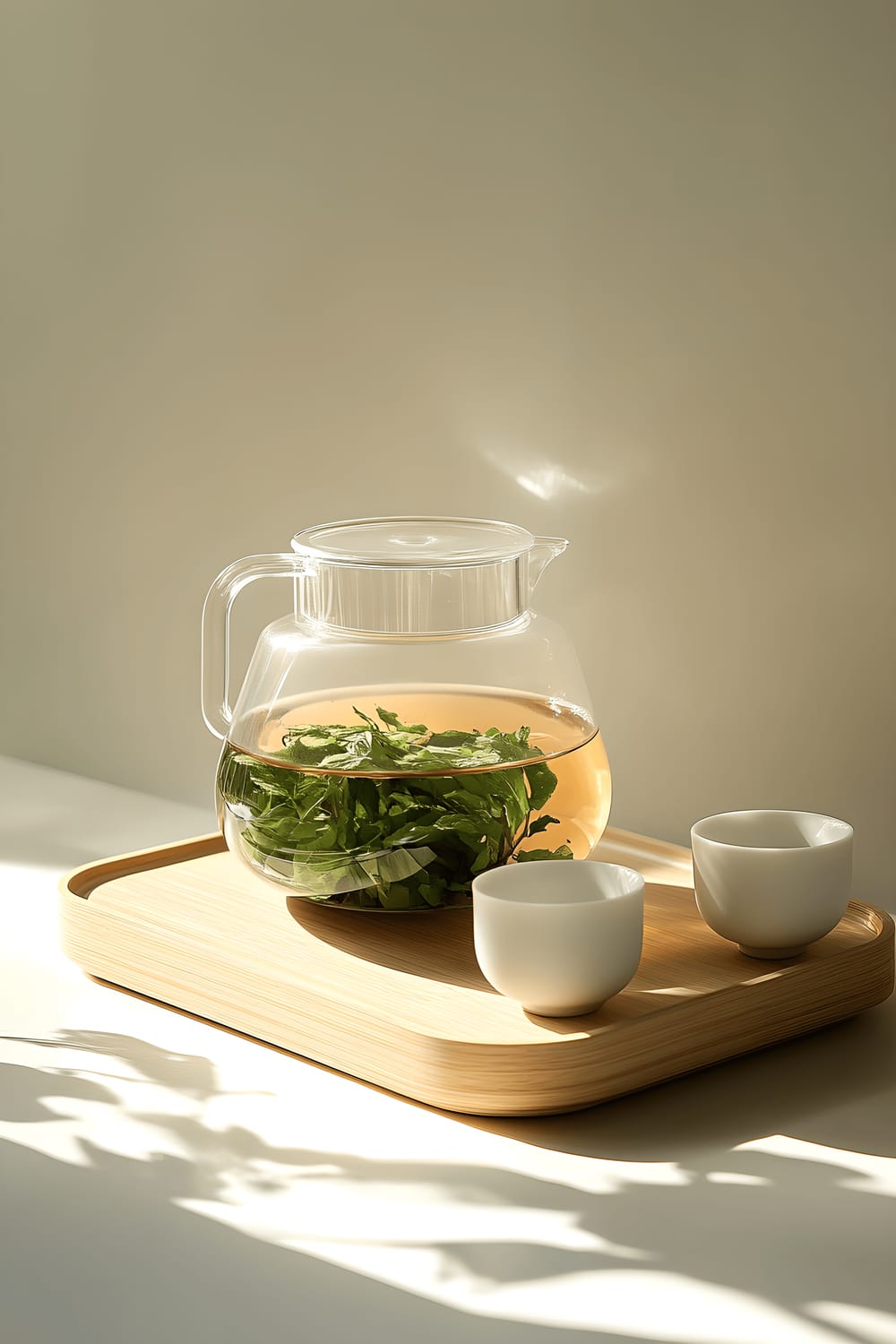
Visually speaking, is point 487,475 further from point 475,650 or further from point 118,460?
point 118,460

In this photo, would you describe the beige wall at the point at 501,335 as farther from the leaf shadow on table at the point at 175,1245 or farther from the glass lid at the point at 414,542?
the leaf shadow on table at the point at 175,1245

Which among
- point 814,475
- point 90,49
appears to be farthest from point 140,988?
point 90,49

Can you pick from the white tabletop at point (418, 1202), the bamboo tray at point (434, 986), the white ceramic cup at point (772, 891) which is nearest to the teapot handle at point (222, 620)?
the bamboo tray at point (434, 986)

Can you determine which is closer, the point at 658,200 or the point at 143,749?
the point at 658,200

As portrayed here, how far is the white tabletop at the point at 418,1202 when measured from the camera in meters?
0.57

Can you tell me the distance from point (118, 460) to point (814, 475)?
74 centimetres

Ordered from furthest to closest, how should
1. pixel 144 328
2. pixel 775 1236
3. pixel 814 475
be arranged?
1. pixel 144 328
2. pixel 814 475
3. pixel 775 1236

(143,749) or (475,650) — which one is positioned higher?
(475,650)

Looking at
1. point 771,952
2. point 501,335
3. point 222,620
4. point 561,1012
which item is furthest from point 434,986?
point 501,335

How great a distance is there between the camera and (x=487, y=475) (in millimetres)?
1182

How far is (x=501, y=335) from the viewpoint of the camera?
1.15m

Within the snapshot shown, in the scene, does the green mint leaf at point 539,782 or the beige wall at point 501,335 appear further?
the beige wall at point 501,335

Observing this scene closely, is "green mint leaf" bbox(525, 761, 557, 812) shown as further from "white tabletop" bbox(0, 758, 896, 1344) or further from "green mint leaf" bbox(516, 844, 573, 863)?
"white tabletop" bbox(0, 758, 896, 1344)

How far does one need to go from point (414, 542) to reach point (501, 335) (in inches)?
11.8
